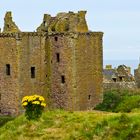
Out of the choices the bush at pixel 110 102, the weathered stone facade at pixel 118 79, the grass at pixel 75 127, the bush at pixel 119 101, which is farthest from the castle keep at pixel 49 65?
the grass at pixel 75 127

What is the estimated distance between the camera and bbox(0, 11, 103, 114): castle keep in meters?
53.7

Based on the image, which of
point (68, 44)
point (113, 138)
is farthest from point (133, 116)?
point (68, 44)

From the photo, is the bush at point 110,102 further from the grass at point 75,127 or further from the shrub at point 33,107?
the shrub at point 33,107

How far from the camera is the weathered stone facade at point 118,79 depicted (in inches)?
2447

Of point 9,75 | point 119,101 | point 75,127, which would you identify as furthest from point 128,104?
point 75,127

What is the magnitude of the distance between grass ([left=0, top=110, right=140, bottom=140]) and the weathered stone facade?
107 ft

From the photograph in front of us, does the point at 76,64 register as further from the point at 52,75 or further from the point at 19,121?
the point at 19,121

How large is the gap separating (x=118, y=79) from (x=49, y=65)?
560 inches

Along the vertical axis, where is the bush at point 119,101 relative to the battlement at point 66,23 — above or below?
below

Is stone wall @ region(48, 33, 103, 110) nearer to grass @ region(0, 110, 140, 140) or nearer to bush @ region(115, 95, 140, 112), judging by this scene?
bush @ region(115, 95, 140, 112)

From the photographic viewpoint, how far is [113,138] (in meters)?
24.4

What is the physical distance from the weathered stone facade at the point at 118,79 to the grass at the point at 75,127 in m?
32.5

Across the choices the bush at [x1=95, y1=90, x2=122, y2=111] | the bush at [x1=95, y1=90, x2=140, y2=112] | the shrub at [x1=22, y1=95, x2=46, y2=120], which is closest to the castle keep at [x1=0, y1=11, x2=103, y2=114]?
the bush at [x1=95, y1=90, x2=122, y2=111]

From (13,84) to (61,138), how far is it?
2845 cm
